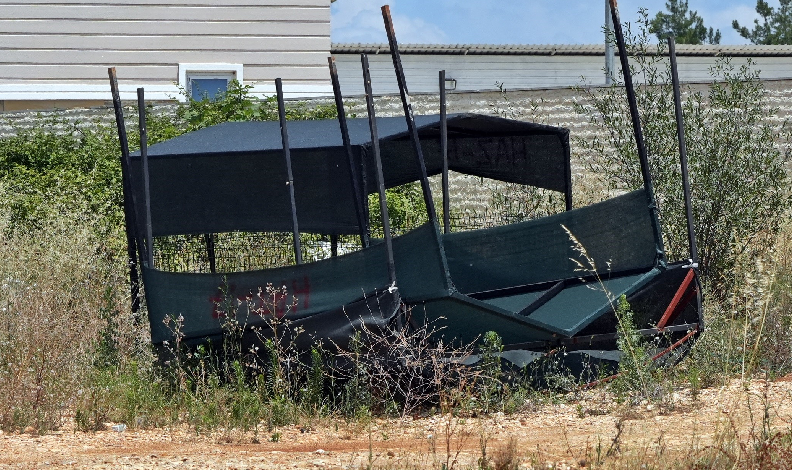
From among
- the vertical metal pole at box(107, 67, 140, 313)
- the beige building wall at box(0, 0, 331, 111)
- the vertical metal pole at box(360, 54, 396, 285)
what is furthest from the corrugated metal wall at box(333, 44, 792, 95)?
the vertical metal pole at box(360, 54, 396, 285)

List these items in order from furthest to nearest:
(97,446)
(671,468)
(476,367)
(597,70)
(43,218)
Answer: (597,70), (43,218), (476,367), (97,446), (671,468)

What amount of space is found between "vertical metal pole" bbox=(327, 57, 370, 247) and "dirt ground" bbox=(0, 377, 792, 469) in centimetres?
210

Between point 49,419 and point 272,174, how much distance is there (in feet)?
9.92

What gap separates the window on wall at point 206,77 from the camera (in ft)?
45.8

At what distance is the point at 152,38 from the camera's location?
13.9 m

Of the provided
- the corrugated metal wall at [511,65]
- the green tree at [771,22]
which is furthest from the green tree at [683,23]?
the corrugated metal wall at [511,65]

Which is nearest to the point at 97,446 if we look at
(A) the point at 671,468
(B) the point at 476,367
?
(B) the point at 476,367

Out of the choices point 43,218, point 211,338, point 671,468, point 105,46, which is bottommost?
point 671,468

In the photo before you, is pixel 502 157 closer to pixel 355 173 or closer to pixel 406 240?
pixel 355 173

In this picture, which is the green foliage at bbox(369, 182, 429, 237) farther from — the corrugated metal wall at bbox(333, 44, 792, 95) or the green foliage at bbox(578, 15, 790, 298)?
the corrugated metal wall at bbox(333, 44, 792, 95)

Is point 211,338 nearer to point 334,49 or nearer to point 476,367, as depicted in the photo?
point 476,367

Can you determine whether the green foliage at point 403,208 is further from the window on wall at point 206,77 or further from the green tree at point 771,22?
the green tree at point 771,22

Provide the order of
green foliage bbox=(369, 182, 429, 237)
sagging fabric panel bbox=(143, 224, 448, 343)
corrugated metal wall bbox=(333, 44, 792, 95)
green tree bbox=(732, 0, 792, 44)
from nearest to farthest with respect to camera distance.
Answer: sagging fabric panel bbox=(143, 224, 448, 343), green foliage bbox=(369, 182, 429, 237), corrugated metal wall bbox=(333, 44, 792, 95), green tree bbox=(732, 0, 792, 44)

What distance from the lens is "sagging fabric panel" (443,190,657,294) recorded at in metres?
7.72
